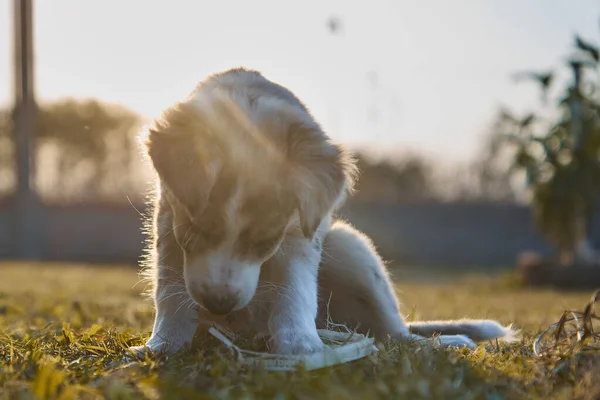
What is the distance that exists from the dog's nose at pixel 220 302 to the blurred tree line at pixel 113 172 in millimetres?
21601

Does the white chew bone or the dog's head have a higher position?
the dog's head

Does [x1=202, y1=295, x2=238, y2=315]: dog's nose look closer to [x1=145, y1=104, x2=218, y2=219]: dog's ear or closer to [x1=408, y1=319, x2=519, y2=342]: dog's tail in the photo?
[x1=145, y1=104, x2=218, y2=219]: dog's ear

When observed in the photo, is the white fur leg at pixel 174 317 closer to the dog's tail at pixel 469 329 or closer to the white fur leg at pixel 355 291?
the white fur leg at pixel 355 291

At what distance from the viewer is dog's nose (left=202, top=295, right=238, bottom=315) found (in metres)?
2.69

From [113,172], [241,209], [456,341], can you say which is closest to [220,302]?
[241,209]

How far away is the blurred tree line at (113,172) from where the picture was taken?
24.9m

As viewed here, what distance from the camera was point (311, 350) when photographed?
2.91 metres

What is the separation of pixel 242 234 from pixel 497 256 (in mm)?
23567

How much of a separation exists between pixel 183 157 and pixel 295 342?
956 mm

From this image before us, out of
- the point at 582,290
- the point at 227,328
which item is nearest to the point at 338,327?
the point at 227,328

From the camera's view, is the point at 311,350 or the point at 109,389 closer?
the point at 109,389

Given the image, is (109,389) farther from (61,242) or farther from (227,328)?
(61,242)

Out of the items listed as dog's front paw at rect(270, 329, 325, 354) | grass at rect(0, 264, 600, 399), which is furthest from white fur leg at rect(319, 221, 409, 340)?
dog's front paw at rect(270, 329, 325, 354)

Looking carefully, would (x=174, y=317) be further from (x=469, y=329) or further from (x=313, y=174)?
Answer: (x=469, y=329)
